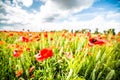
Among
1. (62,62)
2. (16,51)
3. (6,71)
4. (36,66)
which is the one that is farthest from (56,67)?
(6,71)

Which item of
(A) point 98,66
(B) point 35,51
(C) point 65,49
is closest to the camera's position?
(A) point 98,66

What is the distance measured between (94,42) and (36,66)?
98cm

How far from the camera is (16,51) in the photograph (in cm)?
229

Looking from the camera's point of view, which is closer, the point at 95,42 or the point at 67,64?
the point at 95,42

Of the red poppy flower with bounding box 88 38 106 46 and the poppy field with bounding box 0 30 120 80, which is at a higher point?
the red poppy flower with bounding box 88 38 106 46

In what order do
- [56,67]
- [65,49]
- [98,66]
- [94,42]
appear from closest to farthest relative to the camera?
[94,42] < [98,66] < [56,67] < [65,49]

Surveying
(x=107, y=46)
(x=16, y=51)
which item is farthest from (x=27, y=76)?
(x=107, y=46)

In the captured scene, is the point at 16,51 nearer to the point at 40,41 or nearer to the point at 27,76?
the point at 27,76

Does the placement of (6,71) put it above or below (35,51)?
below

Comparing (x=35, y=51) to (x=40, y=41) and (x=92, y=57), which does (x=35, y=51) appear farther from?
(x=92, y=57)

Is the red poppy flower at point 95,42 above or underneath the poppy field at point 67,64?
above

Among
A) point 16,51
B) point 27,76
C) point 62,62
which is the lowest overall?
point 27,76

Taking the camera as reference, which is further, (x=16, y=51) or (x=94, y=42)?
(x=16, y=51)

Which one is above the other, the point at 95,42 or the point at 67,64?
the point at 95,42
